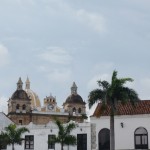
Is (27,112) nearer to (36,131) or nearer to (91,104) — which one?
(36,131)

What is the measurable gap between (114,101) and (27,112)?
219ft

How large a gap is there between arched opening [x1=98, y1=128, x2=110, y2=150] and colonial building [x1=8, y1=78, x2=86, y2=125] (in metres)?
54.4

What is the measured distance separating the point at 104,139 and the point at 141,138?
14.4 ft

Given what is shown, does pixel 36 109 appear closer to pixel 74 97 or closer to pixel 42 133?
pixel 74 97

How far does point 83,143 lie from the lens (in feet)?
172

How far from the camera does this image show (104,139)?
5028 cm

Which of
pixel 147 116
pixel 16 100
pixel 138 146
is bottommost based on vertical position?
pixel 138 146

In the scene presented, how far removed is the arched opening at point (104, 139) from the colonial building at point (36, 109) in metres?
54.4

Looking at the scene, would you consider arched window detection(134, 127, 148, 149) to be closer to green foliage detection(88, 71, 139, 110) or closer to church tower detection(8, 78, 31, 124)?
green foliage detection(88, 71, 139, 110)

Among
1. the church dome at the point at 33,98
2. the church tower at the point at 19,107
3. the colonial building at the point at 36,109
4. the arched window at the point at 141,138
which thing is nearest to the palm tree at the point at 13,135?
the arched window at the point at 141,138

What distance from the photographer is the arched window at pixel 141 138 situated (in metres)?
48.2

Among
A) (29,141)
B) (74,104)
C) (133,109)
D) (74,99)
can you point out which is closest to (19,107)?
(74,104)

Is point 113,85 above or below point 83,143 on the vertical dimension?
above

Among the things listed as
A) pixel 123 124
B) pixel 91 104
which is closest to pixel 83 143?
pixel 123 124
